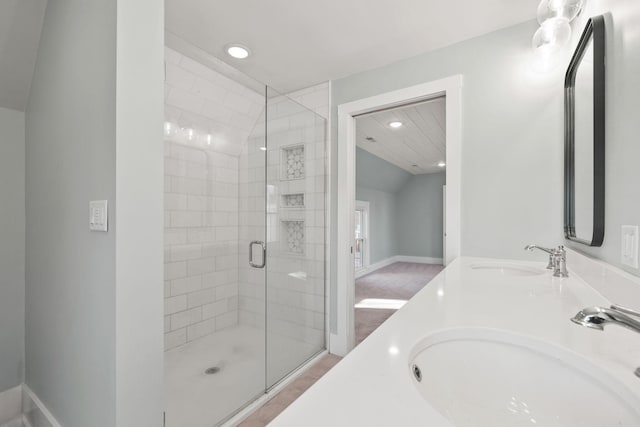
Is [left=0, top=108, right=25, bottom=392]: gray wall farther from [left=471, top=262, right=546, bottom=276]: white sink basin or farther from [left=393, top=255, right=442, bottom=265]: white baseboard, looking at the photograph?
[left=393, top=255, right=442, bottom=265]: white baseboard

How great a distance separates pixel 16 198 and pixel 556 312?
2.63m

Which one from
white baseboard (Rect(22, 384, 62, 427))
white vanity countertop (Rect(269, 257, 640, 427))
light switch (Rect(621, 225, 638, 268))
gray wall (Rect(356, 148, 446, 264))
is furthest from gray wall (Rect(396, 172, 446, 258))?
white baseboard (Rect(22, 384, 62, 427))

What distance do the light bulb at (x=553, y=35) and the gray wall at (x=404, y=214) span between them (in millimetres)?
4469

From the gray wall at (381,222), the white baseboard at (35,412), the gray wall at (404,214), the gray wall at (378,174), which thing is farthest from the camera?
the gray wall at (404,214)

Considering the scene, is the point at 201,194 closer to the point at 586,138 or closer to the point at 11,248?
the point at 11,248

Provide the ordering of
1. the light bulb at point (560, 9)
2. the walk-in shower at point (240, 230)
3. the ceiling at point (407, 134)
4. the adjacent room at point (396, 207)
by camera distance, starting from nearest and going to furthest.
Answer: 1. the light bulb at point (560, 9)
2. the walk-in shower at point (240, 230)
3. the ceiling at point (407, 134)
4. the adjacent room at point (396, 207)

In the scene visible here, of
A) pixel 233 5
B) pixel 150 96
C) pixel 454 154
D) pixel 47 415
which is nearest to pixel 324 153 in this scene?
pixel 454 154

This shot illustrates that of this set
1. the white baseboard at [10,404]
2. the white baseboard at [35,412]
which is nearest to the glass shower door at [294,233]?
the white baseboard at [35,412]

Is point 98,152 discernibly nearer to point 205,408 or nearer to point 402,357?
point 402,357

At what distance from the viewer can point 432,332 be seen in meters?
0.64

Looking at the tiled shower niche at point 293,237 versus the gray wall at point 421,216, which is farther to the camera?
the gray wall at point 421,216

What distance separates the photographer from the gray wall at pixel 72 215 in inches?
40.3

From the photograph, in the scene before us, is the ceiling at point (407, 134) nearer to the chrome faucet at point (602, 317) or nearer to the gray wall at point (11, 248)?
the chrome faucet at point (602, 317)

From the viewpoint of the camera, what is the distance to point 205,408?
1.67 m
